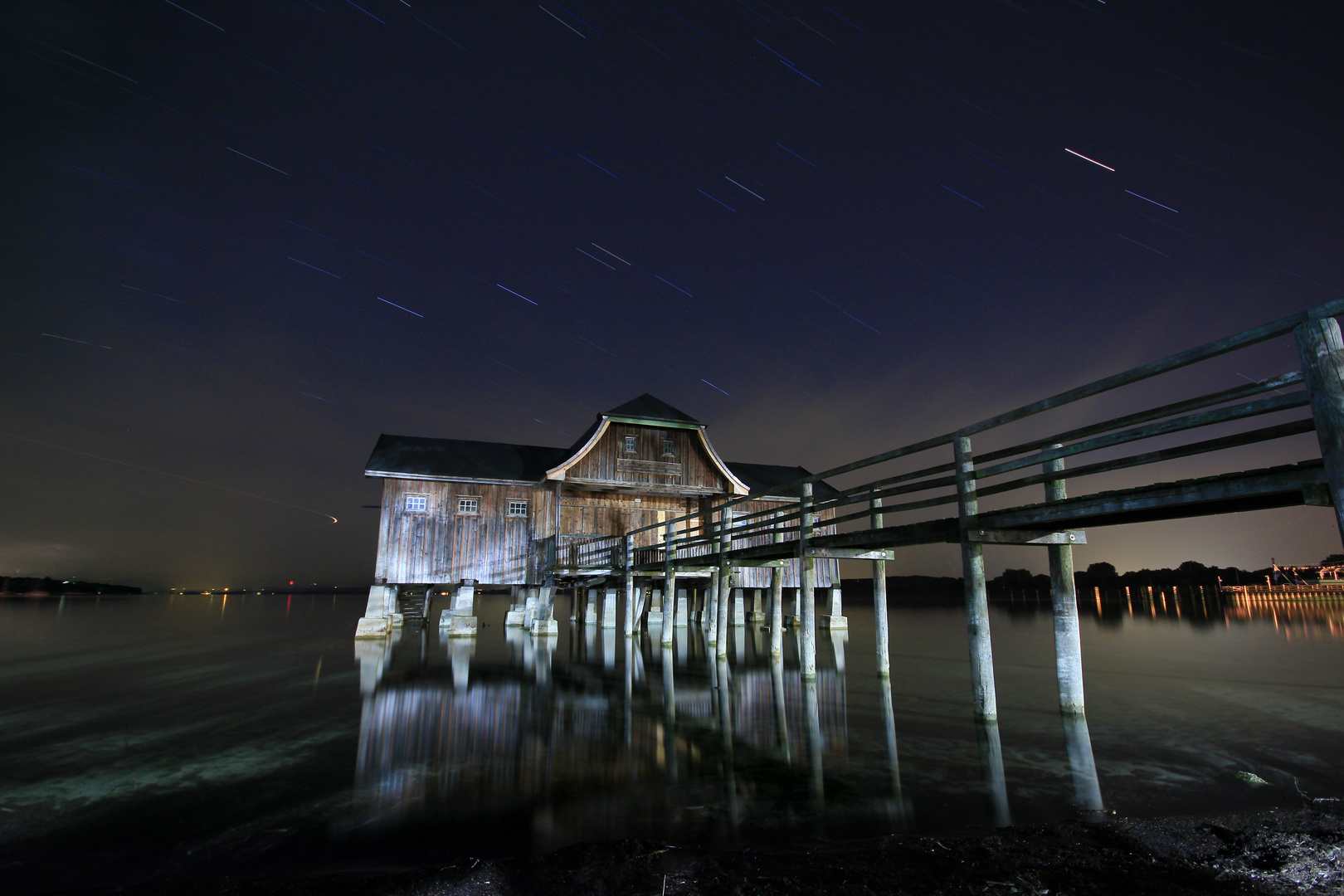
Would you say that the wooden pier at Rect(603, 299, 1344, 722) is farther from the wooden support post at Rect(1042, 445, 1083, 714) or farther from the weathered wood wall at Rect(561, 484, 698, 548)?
the weathered wood wall at Rect(561, 484, 698, 548)

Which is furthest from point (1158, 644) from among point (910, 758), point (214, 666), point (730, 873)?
point (214, 666)

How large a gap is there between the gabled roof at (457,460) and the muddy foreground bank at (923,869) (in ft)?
75.0

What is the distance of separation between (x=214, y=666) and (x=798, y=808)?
19712 millimetres

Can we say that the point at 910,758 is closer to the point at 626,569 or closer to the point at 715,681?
the point at 715,681

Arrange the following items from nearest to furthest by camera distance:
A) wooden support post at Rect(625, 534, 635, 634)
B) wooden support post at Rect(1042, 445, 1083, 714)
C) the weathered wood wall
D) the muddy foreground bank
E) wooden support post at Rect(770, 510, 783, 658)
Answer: the muddy foreground bank, wooden support post at Rect(1042, 445, 1083, 714), wooden support post at Rect(770, 510, 783, 658), wooden support post at Rect(625, 534, 635, 634), the weathered wood wall

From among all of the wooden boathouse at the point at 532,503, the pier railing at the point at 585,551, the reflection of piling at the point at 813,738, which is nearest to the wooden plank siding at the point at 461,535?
the wooden boathouse at the point at 532,503

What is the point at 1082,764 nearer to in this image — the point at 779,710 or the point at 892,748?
the point at 892,748

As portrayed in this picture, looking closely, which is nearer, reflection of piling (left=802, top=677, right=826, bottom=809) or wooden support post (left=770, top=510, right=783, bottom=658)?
reflection of piling (left=802, top=677, right=826, bottom=809)

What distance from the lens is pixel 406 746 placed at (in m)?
8.20

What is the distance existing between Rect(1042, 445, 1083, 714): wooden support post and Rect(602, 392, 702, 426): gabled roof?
61.8 ft

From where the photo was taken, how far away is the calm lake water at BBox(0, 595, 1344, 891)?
509 cm

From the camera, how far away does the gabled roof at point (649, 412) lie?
2722cm

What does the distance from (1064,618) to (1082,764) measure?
2324 millimetres

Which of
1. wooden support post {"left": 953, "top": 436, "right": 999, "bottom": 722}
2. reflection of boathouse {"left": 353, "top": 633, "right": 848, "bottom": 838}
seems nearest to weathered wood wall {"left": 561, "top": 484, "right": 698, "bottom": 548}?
reflection of boathouse {"left": 353, "top": 633, "right": 848, "bottom": 838}
